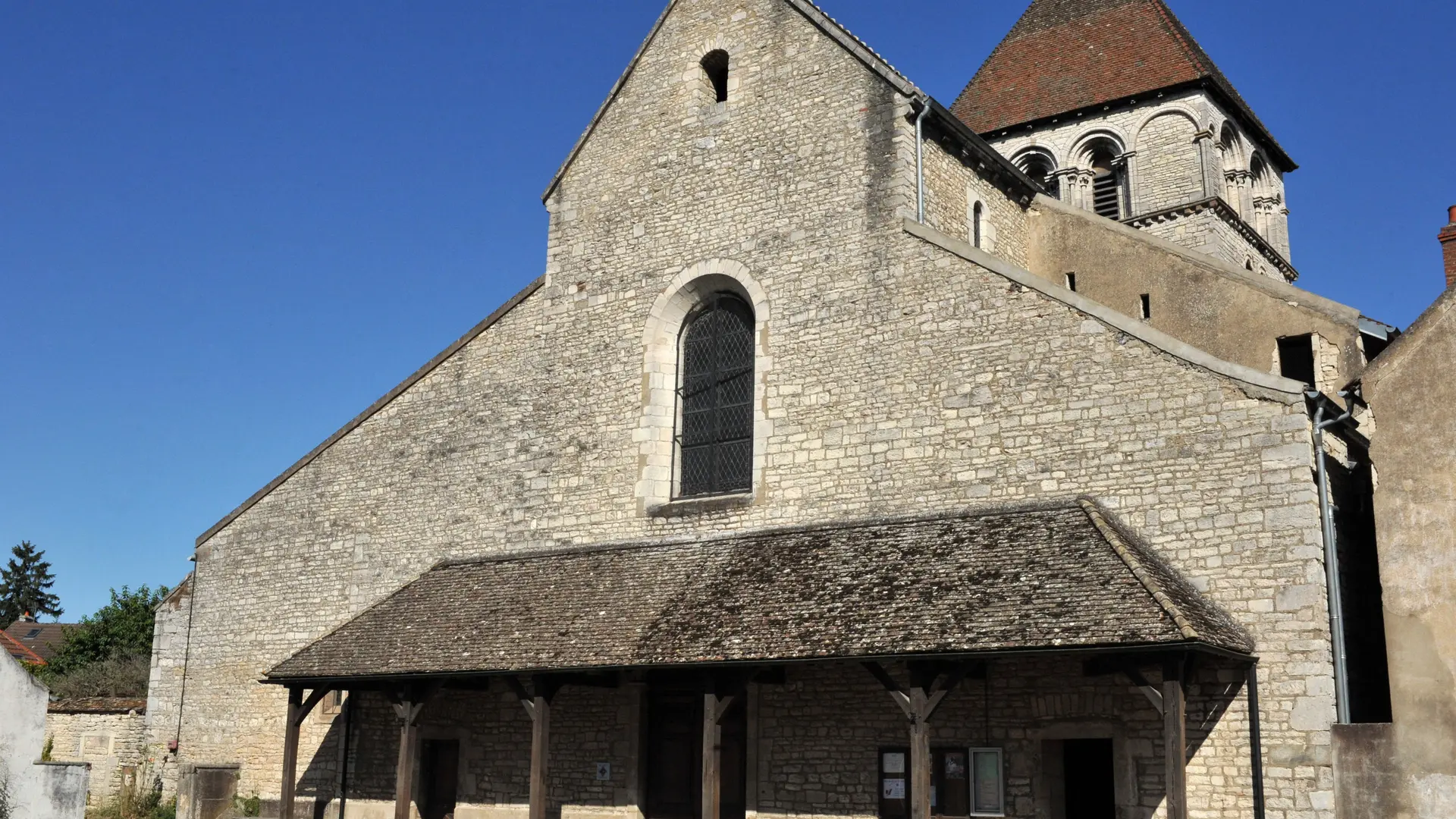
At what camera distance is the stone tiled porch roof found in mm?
11023

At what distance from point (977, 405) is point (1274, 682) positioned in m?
3.92

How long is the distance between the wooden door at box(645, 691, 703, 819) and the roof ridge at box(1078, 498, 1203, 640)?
4.82 m

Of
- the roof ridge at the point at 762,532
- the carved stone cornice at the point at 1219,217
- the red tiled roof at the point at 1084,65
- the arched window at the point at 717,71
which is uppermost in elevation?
the red tiled roof at the point at 1084,65

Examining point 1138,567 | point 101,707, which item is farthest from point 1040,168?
point 101,707

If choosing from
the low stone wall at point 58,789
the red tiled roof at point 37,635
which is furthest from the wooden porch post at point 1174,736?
the red tiled roof at point 37,635

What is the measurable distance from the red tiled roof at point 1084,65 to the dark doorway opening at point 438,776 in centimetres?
1525

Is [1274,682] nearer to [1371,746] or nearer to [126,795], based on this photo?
[1371,746]

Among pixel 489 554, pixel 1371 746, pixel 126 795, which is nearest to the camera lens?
pixel 1371 746

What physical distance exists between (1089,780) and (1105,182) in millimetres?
13970

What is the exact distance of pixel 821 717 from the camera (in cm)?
1328

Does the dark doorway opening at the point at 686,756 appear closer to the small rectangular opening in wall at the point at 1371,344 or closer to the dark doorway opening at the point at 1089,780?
the dark doorway opening at the point at 1089,780

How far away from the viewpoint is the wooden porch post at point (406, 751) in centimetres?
1427

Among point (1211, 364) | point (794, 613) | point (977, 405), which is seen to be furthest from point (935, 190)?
point (794, 613)

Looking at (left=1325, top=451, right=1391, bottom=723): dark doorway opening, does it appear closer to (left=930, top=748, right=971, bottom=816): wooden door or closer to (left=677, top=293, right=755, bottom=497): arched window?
(left=930, top=748, right=971, bottom=816): wooden door
